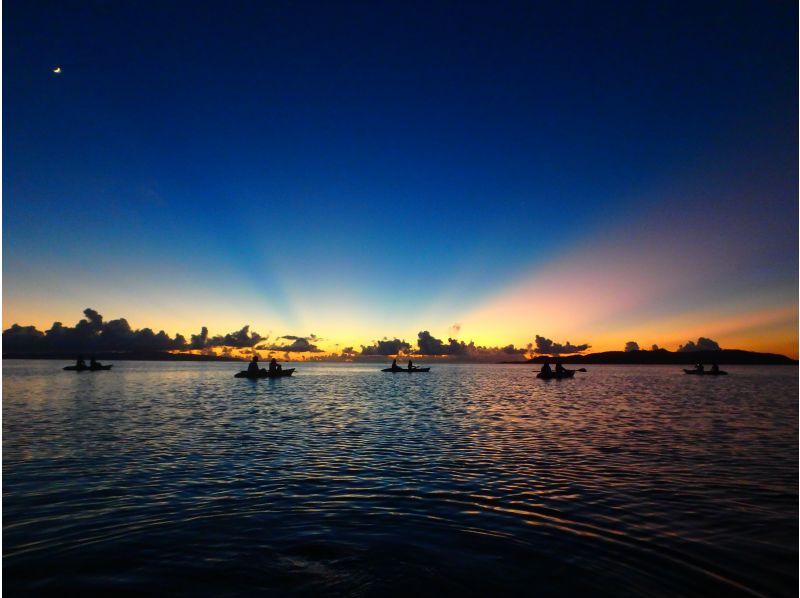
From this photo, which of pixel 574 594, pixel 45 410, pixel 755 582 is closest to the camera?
pixel 574 594

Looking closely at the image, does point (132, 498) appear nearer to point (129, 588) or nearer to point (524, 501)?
point (129, 588)

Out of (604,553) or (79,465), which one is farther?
(79,465)

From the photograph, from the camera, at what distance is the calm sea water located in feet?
29.9

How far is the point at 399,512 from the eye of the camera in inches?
515

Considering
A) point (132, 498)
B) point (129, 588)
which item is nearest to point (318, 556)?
point (129, 588)

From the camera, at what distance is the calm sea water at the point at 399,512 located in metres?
9.11

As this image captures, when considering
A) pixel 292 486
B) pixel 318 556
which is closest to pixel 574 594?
pixel 318 556

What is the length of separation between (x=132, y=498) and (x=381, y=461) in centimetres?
921

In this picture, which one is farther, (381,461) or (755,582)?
(381,461)

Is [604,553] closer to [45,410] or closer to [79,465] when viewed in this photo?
[79,465]

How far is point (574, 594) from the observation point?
8484 mm

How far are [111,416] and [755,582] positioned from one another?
127 ft

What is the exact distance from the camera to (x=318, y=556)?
33.0ft

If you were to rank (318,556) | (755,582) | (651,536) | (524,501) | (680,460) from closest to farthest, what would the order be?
(755,582) → (318,556) → (651,536) → (524,501) → (680,460)
